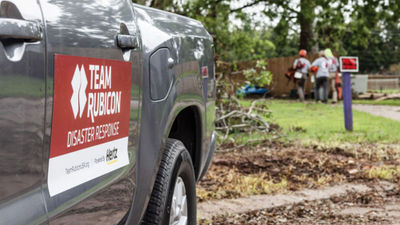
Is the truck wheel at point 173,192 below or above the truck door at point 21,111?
below

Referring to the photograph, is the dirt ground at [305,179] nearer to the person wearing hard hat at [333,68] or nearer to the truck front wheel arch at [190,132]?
the truck front wheel arch at [190,132]

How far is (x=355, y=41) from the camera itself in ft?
94.6

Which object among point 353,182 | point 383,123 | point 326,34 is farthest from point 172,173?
point 326,34

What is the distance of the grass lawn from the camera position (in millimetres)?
9898

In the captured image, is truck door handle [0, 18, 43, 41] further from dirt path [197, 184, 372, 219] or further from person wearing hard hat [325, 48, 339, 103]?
person wearing hard hat [325, 48, 339, 103]

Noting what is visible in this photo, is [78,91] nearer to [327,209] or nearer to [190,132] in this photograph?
[190,132]

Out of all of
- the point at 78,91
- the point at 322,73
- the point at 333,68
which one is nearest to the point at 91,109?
the point at 78,91

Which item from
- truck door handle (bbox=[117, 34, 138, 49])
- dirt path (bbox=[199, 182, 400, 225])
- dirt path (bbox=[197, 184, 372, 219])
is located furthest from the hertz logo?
dirt path (bbox=[197, 184, 372, 219])

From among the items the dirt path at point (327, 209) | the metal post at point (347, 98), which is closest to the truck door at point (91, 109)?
the dirt path at point (327, 209)

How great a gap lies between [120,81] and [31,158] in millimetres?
817

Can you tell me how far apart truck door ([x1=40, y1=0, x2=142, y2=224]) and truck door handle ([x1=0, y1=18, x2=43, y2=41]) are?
0.30 ft

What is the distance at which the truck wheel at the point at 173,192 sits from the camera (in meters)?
3.15

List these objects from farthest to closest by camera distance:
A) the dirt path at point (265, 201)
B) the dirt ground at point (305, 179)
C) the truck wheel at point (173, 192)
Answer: the dirt path at point (265, 201), the dirt ground at point (305, 179), the truck wheel at point (173, 192)

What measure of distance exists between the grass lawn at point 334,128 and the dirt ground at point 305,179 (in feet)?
2.48
